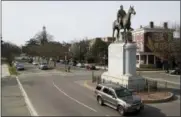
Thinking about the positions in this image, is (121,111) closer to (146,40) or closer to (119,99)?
(119,99)

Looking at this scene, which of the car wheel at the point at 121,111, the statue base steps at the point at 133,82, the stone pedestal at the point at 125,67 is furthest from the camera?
the stone pedestal at the point at 125,67

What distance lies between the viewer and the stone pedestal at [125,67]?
79.8ft

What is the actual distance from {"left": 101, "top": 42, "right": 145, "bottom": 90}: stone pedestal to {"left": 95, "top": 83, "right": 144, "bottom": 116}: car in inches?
242

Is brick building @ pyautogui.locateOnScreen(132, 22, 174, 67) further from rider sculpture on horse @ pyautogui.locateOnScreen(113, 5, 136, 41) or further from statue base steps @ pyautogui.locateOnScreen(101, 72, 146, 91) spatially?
statue base steps @ pyautogui.locateOnScreen(101, 72, 146, 91)

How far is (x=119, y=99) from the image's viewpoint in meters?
16.2

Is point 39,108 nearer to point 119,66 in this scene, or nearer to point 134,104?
point 134,104

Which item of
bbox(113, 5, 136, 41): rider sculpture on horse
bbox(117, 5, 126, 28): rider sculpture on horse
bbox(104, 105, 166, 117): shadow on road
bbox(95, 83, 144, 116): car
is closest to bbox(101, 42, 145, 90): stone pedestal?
bbox(113, 5, 136, 41): rider sculpture on horse

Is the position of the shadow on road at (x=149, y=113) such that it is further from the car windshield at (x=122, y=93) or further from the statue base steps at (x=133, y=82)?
the statue base steps at (x=133, y=82)

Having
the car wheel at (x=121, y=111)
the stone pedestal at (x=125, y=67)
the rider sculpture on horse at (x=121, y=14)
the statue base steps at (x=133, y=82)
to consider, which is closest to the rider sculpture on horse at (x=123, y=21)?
the rider sculpture on horse at (x=121, y=14)

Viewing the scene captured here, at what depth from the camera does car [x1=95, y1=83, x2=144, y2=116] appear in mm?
15720

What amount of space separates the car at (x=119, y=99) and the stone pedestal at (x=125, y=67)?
20.2 feet

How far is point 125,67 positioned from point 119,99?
920 cm

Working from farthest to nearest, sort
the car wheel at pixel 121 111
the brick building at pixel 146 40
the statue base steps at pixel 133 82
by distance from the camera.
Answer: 1. the brick building at pixel 146 40
2. the statue base steps at pixel 133 82
3. the car wheel at pixel 121 111

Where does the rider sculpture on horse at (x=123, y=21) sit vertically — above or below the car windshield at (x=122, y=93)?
above
